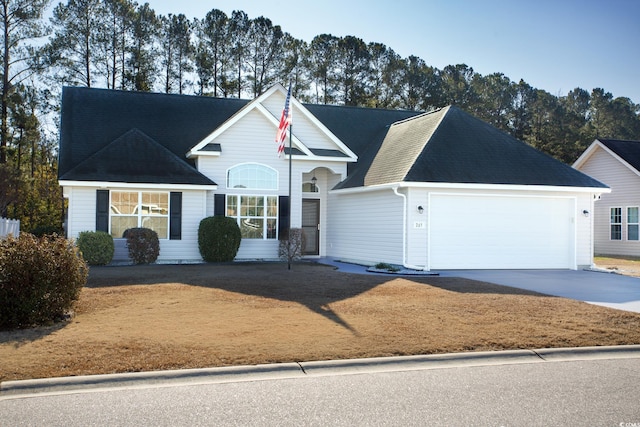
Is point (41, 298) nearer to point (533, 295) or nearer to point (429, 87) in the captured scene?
point (533, 295)

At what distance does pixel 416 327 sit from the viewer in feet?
30.2

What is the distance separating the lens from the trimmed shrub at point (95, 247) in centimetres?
1800

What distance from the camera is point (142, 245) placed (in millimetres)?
18750

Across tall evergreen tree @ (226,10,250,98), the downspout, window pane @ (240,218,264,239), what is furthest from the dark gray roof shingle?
tall evergreen tree @ (226,10,250,98)

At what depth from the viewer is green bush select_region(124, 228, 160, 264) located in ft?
61.4

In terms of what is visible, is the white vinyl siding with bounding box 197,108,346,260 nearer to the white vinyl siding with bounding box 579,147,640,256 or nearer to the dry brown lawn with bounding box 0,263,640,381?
the dry brown lawn with bounding box 0,263,640,381

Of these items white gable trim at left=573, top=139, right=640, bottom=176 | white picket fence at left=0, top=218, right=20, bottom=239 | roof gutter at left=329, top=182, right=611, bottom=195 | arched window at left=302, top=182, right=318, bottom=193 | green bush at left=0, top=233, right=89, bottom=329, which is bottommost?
green bush at left=0, top=233, right=89, bottom=329

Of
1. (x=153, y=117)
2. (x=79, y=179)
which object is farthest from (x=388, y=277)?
(x=153, y=117)

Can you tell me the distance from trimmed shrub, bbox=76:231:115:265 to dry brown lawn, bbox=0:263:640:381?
412 centimetres

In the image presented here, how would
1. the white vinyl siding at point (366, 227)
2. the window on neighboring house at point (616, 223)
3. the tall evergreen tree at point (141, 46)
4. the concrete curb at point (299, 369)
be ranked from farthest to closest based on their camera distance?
the tall evergreen tree at point (141, 46) < the window on neighboring house at point (616, 223) < the white vinyl siding at point (366, 227) < the concrete curb at point (299, 369)

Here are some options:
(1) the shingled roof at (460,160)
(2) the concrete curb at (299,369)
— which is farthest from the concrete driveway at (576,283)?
(2) the concrete curb at (299,369)

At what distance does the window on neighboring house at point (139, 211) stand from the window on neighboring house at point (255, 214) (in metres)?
2.22

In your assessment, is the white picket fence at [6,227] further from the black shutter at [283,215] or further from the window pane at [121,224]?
the black shutter at [283,215]

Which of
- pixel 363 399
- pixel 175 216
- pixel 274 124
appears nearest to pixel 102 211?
pixel 175 216
